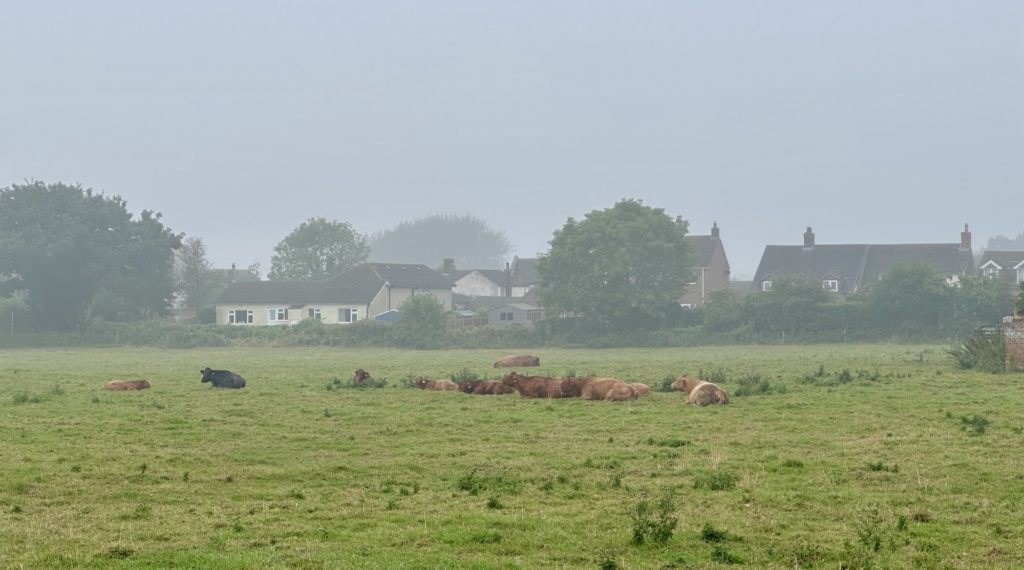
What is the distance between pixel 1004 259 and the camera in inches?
4592

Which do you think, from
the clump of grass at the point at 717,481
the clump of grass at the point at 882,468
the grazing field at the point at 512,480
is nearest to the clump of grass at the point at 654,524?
the grazing field at the point at 512,480

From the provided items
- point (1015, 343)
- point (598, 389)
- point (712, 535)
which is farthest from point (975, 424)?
point (1015, 343)

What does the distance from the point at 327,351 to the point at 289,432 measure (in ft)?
153

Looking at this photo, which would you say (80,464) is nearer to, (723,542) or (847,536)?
(723,542)

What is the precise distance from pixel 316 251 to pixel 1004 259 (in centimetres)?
8177

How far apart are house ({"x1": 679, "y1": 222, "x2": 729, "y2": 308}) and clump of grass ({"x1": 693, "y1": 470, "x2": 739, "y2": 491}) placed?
98.5m

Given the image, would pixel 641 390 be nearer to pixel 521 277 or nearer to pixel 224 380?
pixel 224 380

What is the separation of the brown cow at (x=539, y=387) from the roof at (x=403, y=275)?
77.7 meters

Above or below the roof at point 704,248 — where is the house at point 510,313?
below

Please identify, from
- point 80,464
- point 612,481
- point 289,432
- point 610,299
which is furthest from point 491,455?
Answer: point 610,299

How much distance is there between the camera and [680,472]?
650 inches

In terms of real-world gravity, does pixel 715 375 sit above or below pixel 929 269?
below

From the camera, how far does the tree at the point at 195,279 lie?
113 m

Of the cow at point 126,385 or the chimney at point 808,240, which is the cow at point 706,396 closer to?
the cow at point 126,385
